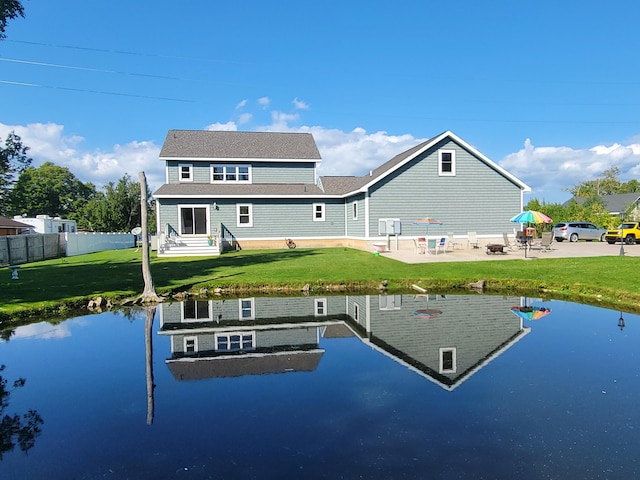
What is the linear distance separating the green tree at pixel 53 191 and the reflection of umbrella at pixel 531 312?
76.0 metres

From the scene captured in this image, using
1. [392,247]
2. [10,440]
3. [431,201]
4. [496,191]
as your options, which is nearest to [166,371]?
[10,440]

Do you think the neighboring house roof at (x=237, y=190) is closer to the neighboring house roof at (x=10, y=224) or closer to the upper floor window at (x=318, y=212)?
the upper floor window at (x=318, y=212)

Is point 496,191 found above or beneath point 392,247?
above

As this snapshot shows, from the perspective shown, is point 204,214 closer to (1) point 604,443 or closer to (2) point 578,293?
(2) point 578,293

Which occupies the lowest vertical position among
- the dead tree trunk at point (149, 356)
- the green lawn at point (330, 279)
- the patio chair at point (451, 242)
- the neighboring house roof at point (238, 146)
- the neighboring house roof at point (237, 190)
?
the dead tree trunk at point (149, 356)

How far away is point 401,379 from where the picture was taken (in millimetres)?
6211

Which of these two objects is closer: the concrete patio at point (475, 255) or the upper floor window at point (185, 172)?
the concrete patio at point (475, 255)

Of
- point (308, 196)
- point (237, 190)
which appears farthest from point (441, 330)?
point (237, 190)

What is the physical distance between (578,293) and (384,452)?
1133 cm

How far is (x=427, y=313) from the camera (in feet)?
34.1

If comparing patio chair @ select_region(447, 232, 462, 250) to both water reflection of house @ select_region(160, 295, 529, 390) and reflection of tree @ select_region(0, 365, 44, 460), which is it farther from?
reflection of tree @ select_region(0, 365, 44, 460)

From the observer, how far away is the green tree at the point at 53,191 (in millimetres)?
72438

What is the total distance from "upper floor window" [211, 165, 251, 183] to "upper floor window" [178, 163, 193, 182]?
5.04 feet

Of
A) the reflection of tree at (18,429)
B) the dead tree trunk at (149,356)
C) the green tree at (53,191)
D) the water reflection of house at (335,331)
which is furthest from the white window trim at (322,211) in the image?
the green tree at (53,191)
